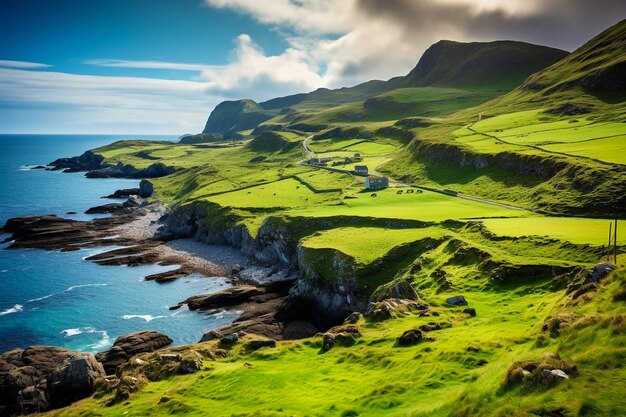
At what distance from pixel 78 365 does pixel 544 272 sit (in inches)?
2054

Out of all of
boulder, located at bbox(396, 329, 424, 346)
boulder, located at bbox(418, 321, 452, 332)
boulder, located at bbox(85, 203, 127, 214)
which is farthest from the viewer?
boulder, located at bbox(85, 203, 127, 214)

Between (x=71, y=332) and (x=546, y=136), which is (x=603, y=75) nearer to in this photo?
(x=546, y=136)

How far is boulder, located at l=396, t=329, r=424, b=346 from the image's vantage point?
118 feet

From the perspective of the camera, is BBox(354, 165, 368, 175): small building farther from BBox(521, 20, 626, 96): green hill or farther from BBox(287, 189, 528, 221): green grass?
BBox(521, 20, 626, 96): green hill

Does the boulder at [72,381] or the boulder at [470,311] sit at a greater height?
the boulder at [470,311]

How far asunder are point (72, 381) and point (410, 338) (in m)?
34.0

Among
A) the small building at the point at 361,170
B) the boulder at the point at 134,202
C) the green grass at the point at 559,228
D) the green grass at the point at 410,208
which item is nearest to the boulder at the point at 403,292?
the green grass at the point at 559,228

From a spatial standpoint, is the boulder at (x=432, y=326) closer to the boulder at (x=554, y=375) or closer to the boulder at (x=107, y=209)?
the boulder at (x=554, y=375)

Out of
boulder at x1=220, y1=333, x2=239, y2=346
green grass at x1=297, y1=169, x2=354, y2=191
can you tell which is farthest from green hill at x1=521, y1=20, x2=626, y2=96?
boulder at x1=220, y1=333, x2=239, y2=346

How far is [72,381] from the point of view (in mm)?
42969

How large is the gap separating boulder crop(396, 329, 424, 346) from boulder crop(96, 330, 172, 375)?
38.8m

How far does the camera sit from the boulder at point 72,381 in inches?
1657

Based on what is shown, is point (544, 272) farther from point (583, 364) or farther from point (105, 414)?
point (105, 414)

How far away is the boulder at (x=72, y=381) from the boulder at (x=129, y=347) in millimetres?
11880
